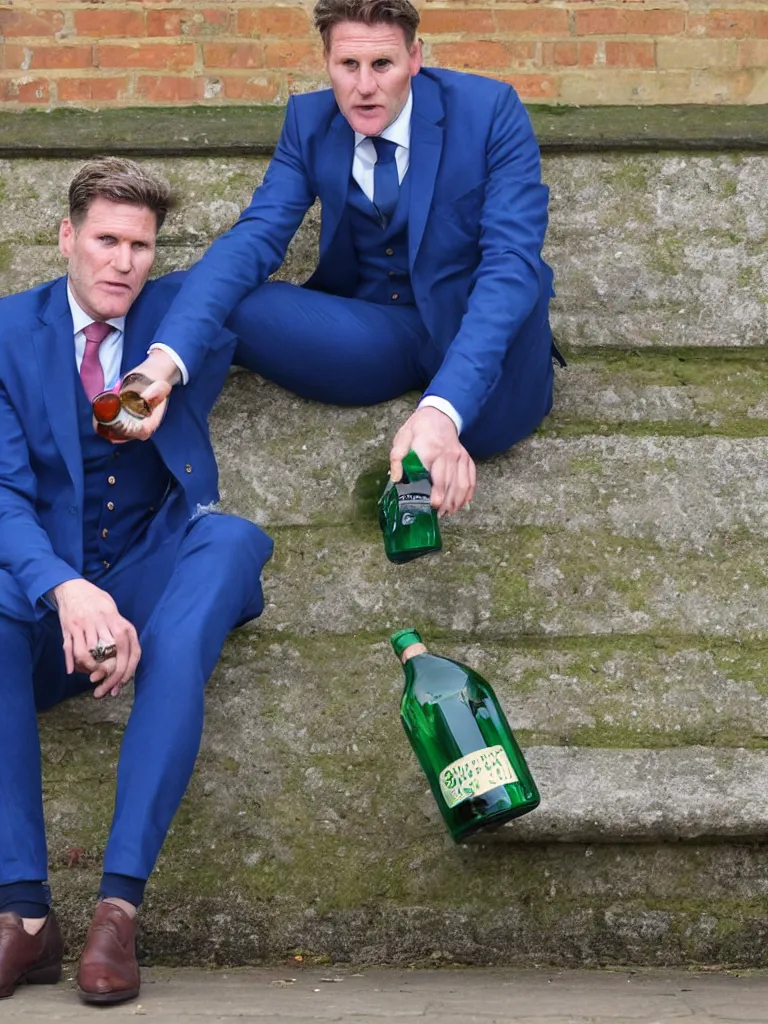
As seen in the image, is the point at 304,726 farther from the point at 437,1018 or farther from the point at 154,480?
the point at 437,1018

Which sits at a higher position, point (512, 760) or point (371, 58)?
point (371, 58)

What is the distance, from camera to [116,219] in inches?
128

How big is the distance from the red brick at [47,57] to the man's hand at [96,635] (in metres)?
2.72

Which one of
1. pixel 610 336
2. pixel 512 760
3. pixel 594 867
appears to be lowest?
pixel 594 867

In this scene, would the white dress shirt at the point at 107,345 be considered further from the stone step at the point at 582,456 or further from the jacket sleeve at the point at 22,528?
the stone step at the point at 582,456

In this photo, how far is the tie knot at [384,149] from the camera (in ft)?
11.8

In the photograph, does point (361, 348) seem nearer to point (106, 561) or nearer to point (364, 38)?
point (364, 38)

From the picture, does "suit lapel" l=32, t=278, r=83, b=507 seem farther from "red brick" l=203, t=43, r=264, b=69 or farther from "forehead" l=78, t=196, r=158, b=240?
"red brick" l=203, t=43, r=264, b=69

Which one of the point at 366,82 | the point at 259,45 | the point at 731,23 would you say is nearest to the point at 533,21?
the point at 731,23

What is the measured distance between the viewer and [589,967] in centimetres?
300

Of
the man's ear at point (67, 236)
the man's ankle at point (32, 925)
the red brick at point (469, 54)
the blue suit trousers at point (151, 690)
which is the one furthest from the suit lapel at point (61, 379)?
the red brick at point (469, 54)

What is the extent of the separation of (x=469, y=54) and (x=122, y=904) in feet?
10.8

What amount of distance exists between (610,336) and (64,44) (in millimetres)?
2163

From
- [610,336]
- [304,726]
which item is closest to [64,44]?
[610,336]
